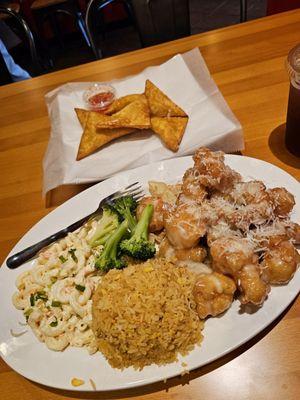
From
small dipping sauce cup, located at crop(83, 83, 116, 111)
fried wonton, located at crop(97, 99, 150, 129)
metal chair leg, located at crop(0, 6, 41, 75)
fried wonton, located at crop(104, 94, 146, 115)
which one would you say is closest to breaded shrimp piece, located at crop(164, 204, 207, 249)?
fried wonton, located at crop(97, 99, 150, 129)

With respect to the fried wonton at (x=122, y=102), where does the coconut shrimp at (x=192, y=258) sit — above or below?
below

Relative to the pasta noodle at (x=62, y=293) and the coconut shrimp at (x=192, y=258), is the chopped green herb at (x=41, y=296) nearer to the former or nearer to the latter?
the pasta noodle at (x=62, y=293)

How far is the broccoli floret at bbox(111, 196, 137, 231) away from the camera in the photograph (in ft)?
6.04

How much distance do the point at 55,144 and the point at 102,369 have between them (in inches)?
57.5

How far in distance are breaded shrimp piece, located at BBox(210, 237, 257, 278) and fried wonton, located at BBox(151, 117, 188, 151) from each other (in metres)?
0.84

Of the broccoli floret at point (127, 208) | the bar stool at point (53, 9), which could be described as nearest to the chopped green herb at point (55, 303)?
the broccoli floret at point (127, 208)

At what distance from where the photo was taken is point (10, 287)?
175 centimetres

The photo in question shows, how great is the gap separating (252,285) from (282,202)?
1.32 feet

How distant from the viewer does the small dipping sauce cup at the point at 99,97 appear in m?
2.61

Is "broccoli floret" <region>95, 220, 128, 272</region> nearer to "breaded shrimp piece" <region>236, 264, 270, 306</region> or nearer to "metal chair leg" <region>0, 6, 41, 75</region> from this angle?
"breaded shrimp piece" <region>236, 264, 270, 306</region>

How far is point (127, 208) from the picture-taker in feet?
6.13

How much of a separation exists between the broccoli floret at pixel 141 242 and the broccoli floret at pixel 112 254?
0.11 ft

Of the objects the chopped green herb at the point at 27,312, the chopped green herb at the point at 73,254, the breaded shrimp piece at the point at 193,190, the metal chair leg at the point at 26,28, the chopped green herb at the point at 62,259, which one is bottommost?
the chopped green herb at the point at 27,312

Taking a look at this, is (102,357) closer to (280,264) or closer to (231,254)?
(231,254)
